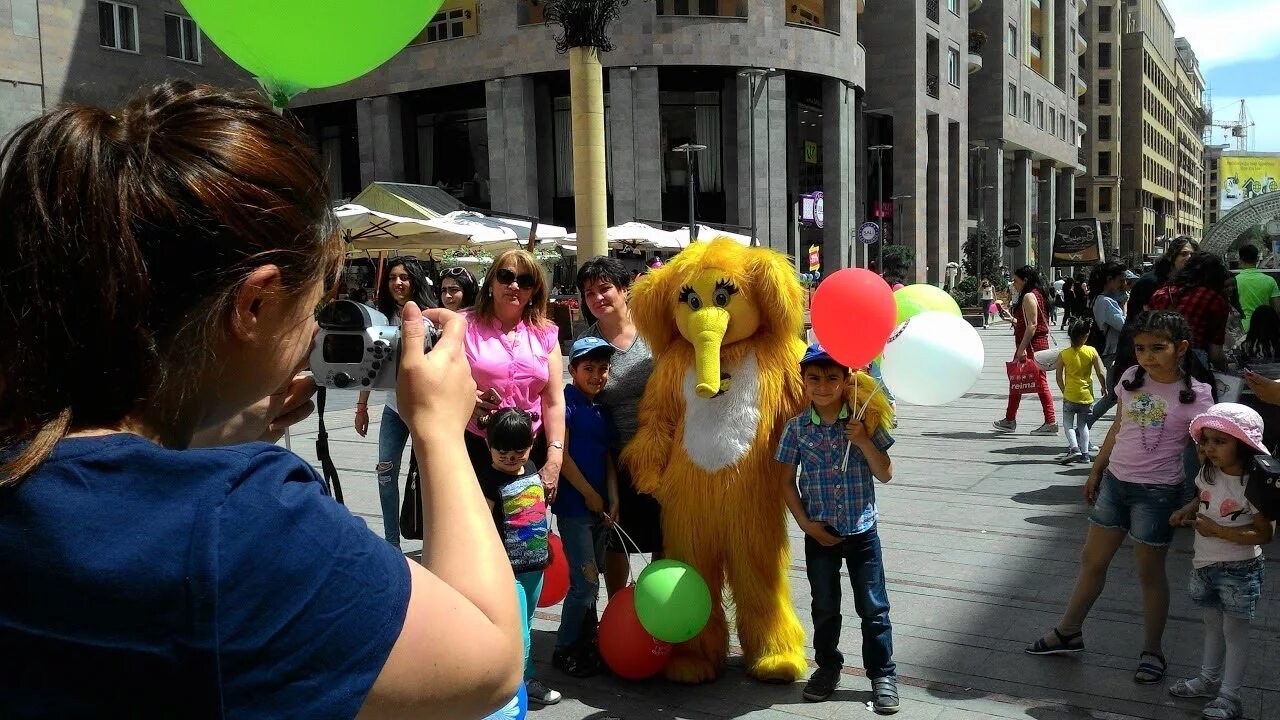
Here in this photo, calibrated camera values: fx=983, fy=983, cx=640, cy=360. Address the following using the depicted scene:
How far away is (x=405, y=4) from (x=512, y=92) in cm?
2939

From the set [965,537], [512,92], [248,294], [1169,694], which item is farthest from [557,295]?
[248,294]

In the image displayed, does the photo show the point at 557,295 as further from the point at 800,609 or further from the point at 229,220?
the point at 229,220

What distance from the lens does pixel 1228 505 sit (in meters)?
3.76

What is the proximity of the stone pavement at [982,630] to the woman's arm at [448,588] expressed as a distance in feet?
10.0

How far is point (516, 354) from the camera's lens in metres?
4.53

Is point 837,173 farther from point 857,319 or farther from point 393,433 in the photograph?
point 857,319

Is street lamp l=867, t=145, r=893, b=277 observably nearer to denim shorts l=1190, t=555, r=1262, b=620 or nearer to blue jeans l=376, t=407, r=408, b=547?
blue jeans l=376, t=407, r=408, b=547

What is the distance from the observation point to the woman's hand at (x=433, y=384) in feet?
3.99

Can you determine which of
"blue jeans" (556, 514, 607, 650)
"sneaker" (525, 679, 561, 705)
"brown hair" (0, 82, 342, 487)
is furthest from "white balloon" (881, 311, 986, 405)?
"brown hair" (0, 82, 342, 487)

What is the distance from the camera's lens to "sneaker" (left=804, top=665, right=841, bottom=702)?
13.2 ft

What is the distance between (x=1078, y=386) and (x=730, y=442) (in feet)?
19.8

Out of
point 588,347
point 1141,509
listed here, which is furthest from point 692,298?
point 1141,509

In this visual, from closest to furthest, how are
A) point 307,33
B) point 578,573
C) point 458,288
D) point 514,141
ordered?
1. point 307,33
2. point 578,573
3. point 458,288
4. point 514,141

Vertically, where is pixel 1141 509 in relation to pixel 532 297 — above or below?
below
